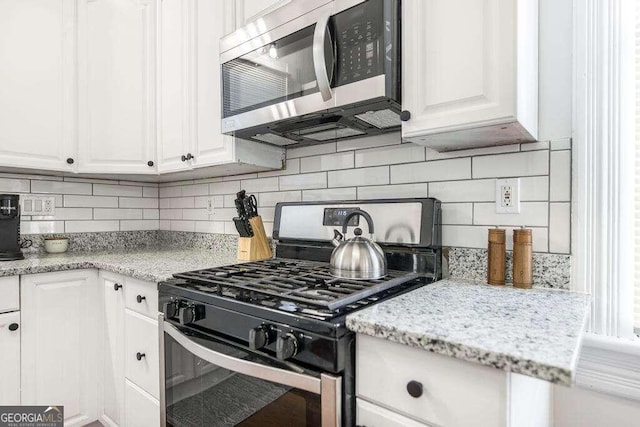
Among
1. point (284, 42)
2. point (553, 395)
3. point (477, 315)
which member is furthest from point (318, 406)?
point (284, 42)

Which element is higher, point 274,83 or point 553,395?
point 274,83

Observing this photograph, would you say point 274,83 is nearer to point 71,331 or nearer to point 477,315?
point 477,315

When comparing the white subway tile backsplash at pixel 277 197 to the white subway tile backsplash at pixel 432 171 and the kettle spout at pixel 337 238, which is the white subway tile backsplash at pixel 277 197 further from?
the white subway tile backsplash at pixel 432 171

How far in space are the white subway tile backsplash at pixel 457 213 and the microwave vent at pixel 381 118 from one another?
38 centimetres

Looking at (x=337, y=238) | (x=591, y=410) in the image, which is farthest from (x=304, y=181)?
(x=591, y=410)

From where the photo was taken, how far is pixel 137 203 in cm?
262

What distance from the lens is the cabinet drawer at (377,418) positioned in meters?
0.78

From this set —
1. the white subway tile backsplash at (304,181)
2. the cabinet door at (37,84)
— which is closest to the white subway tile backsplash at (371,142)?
the white subway tile backsplash at (304,181)

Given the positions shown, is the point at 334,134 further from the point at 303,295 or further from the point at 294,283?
the point at 303,295

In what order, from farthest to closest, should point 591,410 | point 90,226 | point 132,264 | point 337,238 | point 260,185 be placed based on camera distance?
1. point 90,226
2. point 260,185
3. point 132,264
4. point 337,238
5. point 591,410

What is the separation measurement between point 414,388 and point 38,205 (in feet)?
8.05

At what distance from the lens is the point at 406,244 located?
1.34 meters

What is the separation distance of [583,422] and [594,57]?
116cm

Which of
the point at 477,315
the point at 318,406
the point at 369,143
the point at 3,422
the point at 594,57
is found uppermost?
the point at 594,57
